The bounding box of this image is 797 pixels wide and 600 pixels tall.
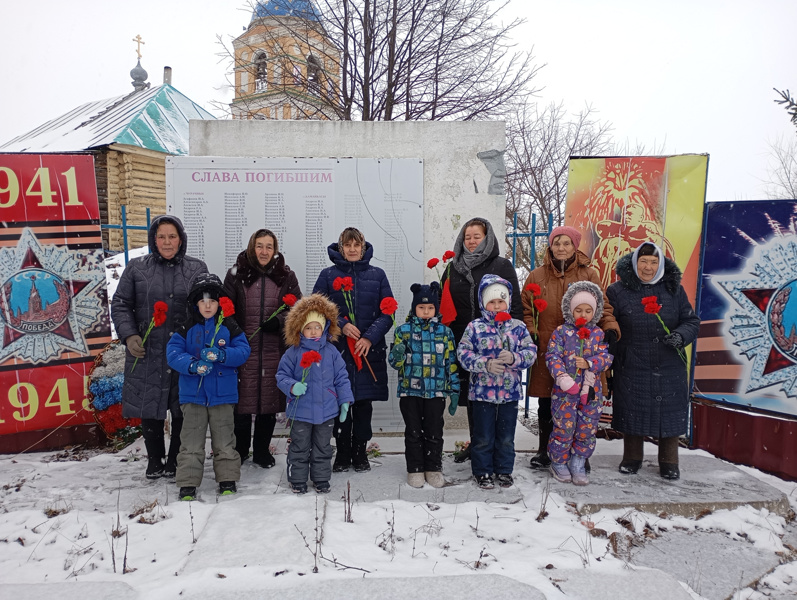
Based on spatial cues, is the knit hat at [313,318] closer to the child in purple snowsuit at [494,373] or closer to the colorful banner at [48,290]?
the child in purple snowsuit at [494,373]

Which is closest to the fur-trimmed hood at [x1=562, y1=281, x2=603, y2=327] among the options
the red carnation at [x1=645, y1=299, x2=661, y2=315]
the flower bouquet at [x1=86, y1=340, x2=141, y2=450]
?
the red carnation at [x1=645, y1=299, x2=661, y2=315]

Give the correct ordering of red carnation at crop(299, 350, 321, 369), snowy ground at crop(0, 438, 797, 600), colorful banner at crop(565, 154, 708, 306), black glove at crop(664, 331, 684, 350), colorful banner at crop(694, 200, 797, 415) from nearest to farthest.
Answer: snowy ground at crop(0, 438, 797, 600) < red carnation at crop(299, 350, 321, 369) < black glove at crop(664, 331, 684, 350) < colorful banner at crop(694, 200, 797, 415) < colorful banner at crop(565, 154, 708, 306)

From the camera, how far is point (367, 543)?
9.41 ft

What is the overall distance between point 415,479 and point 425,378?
74cm

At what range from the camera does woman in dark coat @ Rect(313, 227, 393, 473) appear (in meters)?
3.84

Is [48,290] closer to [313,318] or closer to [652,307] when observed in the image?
[313,318]

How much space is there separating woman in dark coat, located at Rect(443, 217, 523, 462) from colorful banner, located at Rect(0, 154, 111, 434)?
3.36 meters

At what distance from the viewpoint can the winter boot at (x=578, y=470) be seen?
370 centimetres

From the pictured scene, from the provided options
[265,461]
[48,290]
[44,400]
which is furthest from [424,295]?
[44,400]

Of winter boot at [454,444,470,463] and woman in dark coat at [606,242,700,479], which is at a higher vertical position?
woman in dark coat at [606,242,700,479]

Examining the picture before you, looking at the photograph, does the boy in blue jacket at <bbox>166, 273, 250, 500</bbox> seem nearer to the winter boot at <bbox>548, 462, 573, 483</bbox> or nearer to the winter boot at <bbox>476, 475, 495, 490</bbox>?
the winter boot at <bbox>476, 475, 495, 490</bbox>

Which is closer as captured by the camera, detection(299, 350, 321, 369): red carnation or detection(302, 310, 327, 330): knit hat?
detection(299, 350, 321, 369): red carnation

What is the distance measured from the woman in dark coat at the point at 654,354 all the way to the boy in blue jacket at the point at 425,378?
1324mm

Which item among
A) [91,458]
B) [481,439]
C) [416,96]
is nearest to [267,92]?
[416,96]
